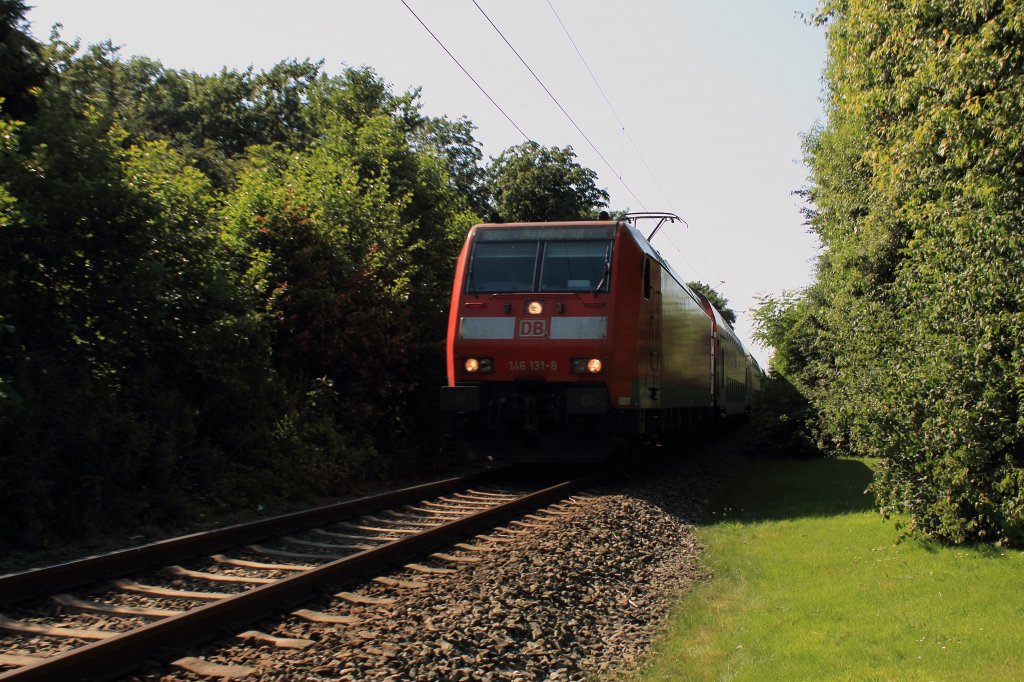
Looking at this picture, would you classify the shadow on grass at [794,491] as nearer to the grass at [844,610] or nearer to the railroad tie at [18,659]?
the grass at [844,610]

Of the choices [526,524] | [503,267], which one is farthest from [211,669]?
[503,267]

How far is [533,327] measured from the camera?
12.8 m

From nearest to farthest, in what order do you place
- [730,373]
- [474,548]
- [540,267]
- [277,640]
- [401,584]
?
[277,640] < [401,584] < [474,548] < [540,267] < [730,373]

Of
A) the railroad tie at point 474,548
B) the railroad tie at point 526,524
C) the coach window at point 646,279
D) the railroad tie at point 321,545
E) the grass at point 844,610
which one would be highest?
the coach window at point 646,279

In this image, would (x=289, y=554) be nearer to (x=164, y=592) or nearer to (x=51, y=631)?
(x=164, y=592)

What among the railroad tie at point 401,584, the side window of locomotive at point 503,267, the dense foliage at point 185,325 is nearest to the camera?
the railroad tie at point 401,584

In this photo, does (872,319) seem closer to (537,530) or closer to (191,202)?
(537,530)

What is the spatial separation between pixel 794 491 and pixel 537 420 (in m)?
4.99

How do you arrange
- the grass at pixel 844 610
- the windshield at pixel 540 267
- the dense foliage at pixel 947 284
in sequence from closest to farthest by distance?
the grass at pixel 844 610 → the dense foliage at pixel 947 284 → the windshield at pixel 540 267

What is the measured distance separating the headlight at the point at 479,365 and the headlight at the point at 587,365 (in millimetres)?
1171

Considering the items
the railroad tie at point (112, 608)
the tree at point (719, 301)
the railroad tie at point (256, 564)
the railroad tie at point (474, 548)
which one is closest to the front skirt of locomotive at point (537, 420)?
the railroad tie at point (474, 548)

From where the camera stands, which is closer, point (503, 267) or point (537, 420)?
point (537, 420)

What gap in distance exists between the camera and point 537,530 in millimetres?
9211

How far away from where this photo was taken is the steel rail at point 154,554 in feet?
19.9
